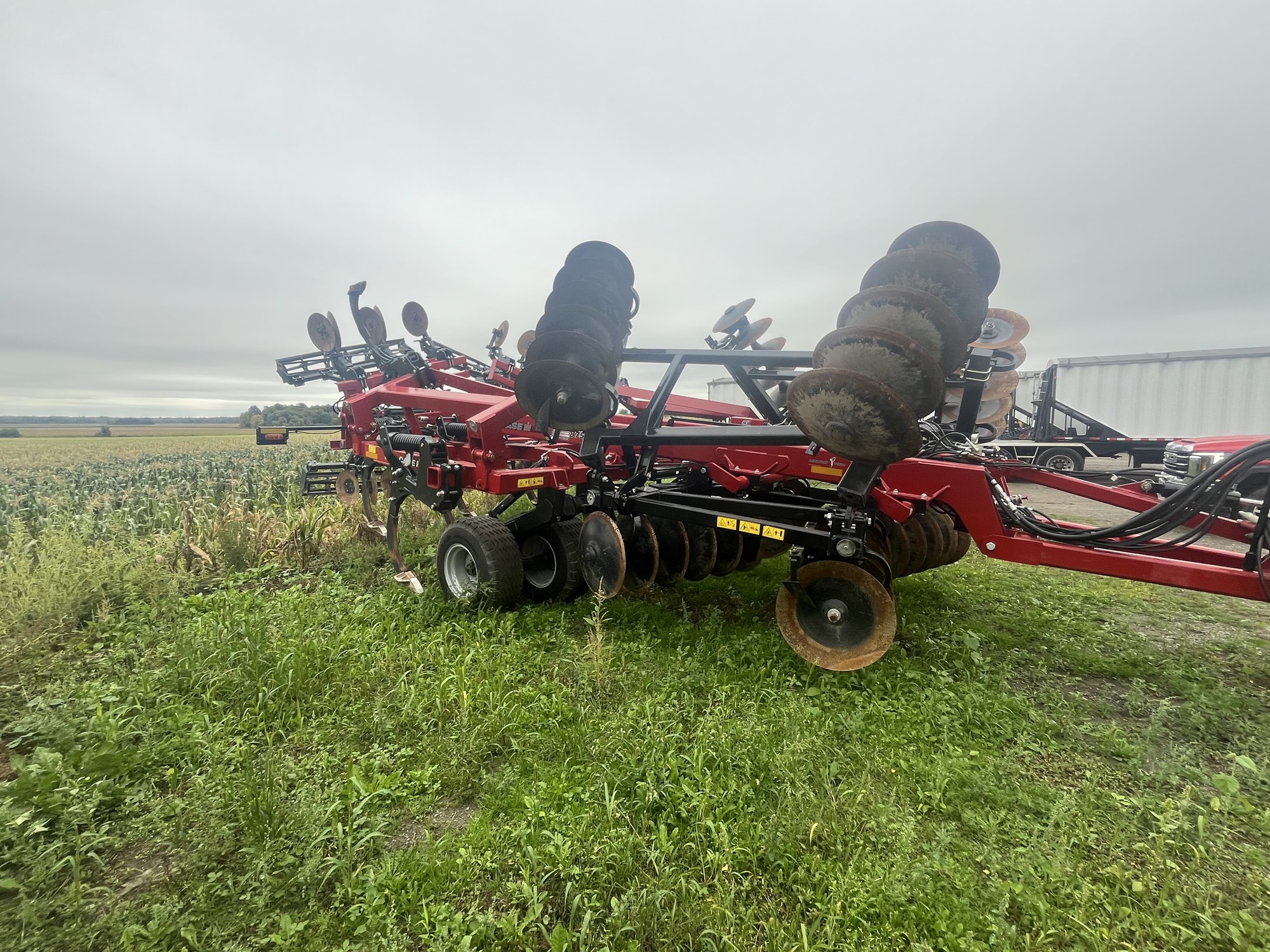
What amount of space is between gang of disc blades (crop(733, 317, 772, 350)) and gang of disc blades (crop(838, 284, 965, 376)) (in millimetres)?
3104

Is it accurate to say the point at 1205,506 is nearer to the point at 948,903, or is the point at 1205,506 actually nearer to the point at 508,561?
the point at 948,903

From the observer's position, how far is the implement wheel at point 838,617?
287 cm

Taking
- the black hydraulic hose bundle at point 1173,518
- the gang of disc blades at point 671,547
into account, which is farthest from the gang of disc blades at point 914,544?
the gang of disc blades at point 671,547

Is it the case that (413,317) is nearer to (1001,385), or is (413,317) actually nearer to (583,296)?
(583,296)

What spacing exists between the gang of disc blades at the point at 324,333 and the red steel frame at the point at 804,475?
5.04ft

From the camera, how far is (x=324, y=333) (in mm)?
7121

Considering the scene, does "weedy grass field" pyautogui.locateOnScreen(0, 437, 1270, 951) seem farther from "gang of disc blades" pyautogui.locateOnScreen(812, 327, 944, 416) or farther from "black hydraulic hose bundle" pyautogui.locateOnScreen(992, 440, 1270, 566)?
"gang of disc blades" pyautogui.locateOnScreen(812, 327, 944, 416)

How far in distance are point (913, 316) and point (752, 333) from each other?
3331 millimetres

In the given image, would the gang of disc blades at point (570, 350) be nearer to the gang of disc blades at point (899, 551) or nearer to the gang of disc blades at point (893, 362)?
the gang of disc blades at point (893, 362)

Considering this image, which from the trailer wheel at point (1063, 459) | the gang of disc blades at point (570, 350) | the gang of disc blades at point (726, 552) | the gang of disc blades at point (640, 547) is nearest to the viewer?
the gang of disc blades at point (570, 350)

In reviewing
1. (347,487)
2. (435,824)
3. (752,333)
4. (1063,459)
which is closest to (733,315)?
(752,333)

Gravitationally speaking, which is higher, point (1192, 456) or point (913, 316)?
point (913, 316)

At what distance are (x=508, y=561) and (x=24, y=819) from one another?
8.01 ft

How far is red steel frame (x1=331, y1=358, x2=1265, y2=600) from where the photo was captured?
8.95 feet
